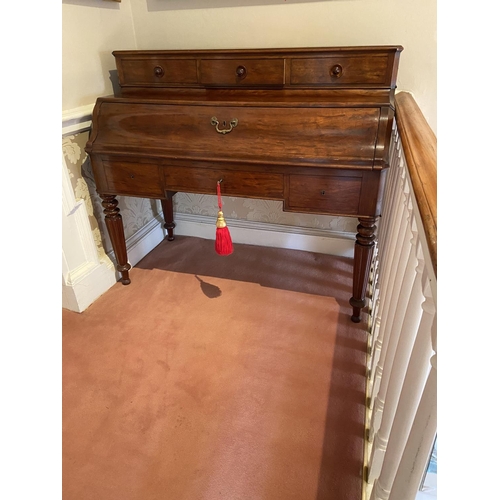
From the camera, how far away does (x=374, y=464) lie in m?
0.97

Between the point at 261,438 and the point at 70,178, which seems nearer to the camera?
the point at 261,438

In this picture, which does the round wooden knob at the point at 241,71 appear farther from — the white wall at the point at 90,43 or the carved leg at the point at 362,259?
the carved leg at the point at 362,259

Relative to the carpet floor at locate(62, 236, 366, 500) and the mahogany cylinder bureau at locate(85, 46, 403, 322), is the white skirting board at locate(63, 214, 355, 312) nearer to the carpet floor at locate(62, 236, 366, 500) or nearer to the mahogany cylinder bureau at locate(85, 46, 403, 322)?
the carpet floor at locate(62, 236, 366, 500)

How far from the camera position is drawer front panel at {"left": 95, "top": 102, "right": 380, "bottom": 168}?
4.31 feet

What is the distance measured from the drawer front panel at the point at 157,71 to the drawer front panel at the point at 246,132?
286 mm

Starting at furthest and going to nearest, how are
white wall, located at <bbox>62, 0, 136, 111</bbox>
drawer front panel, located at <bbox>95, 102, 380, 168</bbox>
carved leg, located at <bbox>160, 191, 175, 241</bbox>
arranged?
carved leg, located at <bbox>160, 191, 175, 241</bbox>, white wall, located at <bbox>62, 0, 136, 111</bbox>, drawer front panel, located at <bbox>95, 102, 380, 168</bbox>

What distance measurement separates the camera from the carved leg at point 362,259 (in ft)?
4.78

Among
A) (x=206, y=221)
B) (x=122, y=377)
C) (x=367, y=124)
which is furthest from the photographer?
(x=206, y=221)

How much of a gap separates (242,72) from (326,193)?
693 millimetres

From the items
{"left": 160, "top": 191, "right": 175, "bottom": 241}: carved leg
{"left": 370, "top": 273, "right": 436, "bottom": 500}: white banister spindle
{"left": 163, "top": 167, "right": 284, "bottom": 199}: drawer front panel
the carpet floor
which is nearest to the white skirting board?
{"left": 160, "top": 191, "right": 175, "bottom": 241}: carved leg

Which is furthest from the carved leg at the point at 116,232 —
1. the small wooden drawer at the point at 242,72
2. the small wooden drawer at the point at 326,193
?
the small wooden drawer at the point at 326,193
